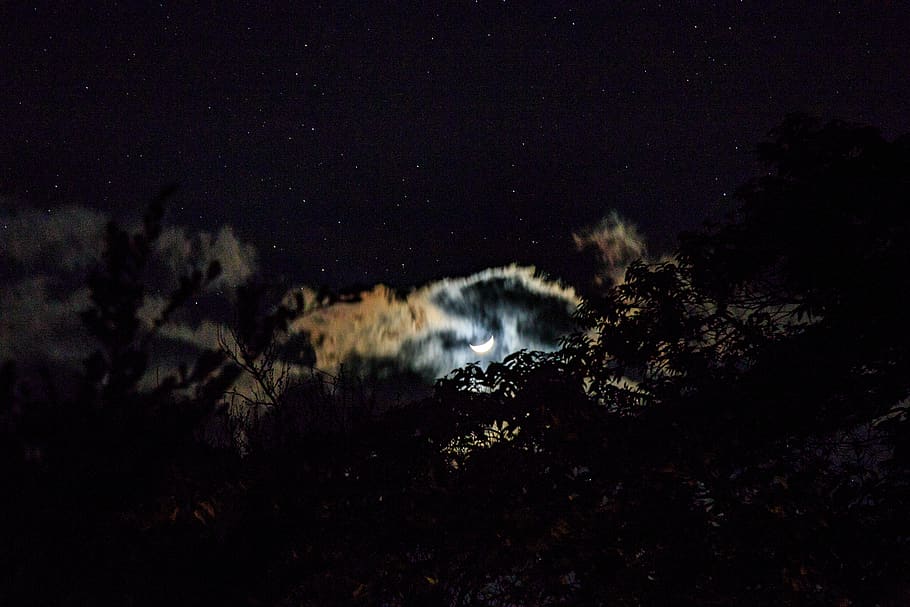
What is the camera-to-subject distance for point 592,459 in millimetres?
7402

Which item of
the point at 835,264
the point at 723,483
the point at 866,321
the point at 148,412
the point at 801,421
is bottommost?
the point at 148,412

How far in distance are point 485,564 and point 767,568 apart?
3.70m

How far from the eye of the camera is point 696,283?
7984 millimetres

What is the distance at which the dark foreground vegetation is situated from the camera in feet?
9.36

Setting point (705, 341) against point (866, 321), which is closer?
point (866, 321)

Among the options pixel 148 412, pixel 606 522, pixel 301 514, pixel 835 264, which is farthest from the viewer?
pixel 835 264

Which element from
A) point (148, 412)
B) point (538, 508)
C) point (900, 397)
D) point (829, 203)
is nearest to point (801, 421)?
point (900, 397)

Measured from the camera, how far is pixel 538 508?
294 inches

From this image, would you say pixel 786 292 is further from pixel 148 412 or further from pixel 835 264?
pixel 148 412

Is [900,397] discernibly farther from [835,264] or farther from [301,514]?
[301,514]

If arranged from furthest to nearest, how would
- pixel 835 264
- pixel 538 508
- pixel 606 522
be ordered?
pixel 538 508, pixel 835 264, pixel 606 522

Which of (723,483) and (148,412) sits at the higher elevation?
(723,483)

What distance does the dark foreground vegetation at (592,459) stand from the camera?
285 centimetres

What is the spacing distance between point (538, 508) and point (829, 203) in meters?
4.75
